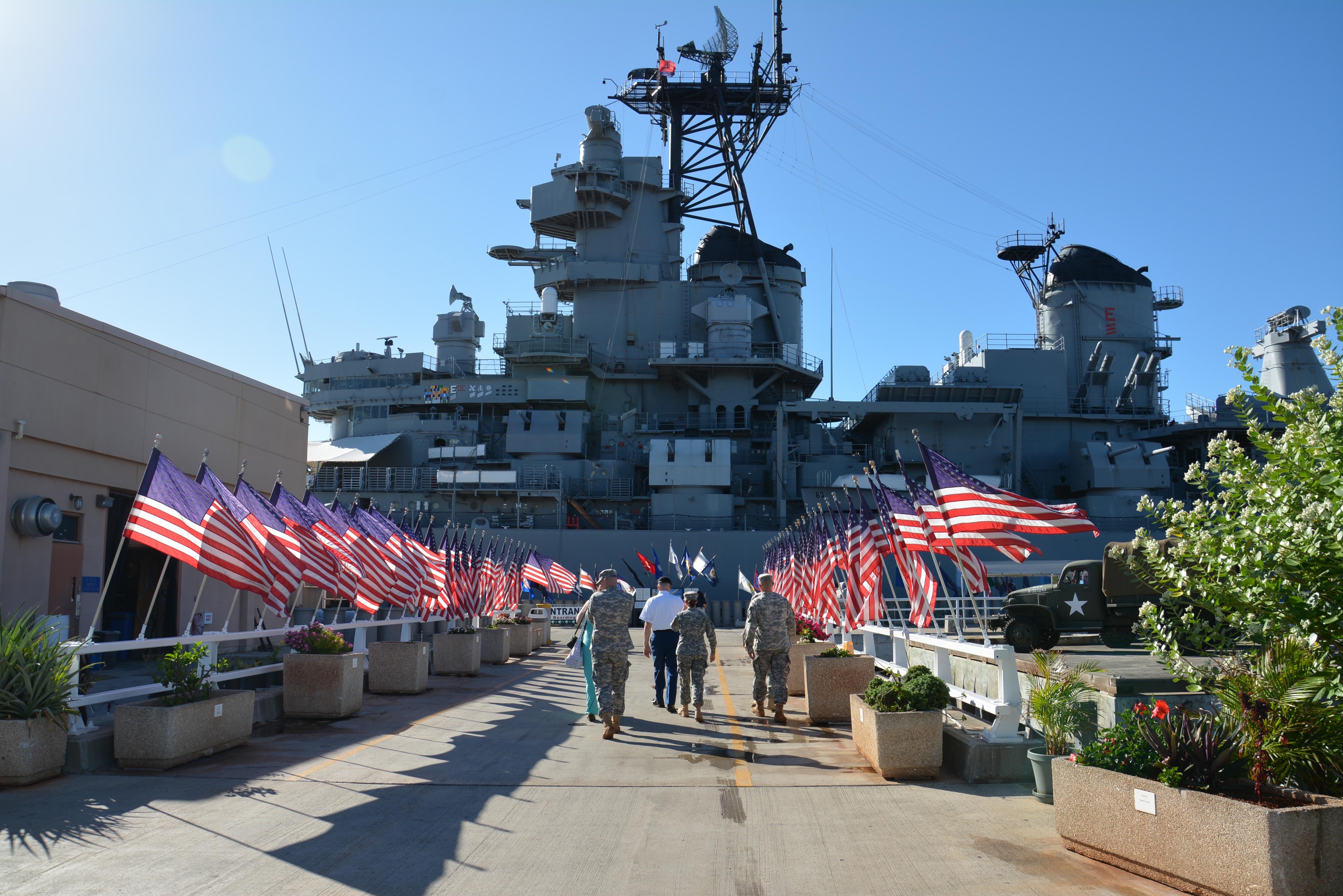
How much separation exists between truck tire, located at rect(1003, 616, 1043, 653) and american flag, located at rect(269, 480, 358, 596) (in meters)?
9.77

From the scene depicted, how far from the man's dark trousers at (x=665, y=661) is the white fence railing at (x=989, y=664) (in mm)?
2838

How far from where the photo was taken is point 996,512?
351 inches

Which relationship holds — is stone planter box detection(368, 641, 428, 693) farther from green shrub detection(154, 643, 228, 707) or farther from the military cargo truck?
the military cargo truck

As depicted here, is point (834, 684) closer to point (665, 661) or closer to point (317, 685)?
point (665, 661)

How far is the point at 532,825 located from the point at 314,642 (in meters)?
6.12

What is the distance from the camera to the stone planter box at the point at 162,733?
25.8ft

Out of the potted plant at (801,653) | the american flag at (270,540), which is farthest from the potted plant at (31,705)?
the potted plant at (801,653)

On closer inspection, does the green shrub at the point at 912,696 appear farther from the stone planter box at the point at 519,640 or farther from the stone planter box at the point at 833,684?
the stone planter box at the point at 519,640

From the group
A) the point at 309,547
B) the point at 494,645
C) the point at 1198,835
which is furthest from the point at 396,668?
the point at 1198,835

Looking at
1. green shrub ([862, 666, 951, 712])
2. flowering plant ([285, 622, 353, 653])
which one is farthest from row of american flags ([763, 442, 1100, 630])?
flowering plant ([285, 622, 353, 653])

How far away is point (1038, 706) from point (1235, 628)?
144 centimetres

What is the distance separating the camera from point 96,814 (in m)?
6.34

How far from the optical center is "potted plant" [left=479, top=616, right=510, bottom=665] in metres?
18.8

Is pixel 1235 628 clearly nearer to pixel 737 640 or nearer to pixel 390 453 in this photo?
pixel 737 640
